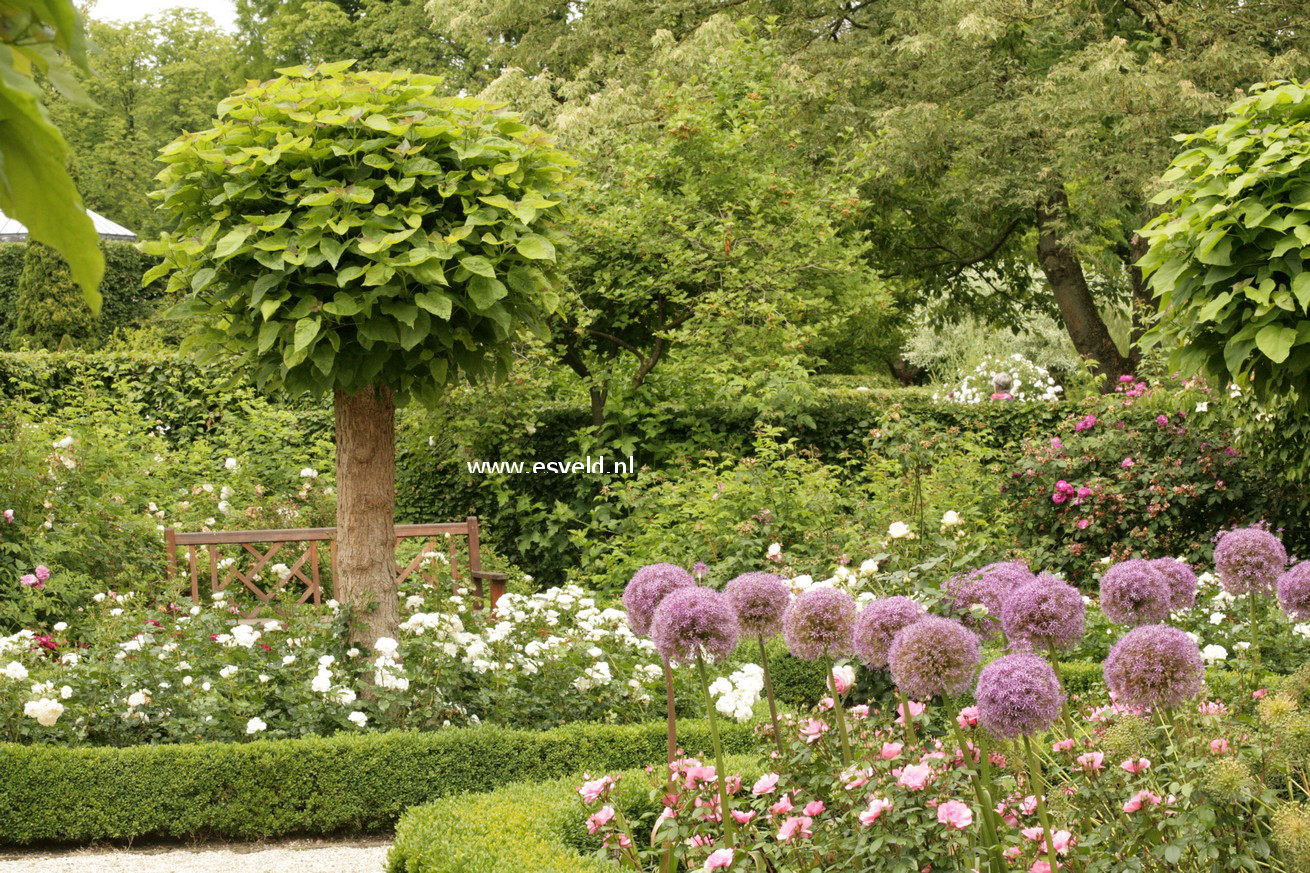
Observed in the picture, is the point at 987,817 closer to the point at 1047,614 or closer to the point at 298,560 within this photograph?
the point at 1047,614

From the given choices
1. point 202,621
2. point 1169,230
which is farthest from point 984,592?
point 202,621

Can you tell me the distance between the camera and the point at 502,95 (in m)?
13.7

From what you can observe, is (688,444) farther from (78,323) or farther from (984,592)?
(78,323)

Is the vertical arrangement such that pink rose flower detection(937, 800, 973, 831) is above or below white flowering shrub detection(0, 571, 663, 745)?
above

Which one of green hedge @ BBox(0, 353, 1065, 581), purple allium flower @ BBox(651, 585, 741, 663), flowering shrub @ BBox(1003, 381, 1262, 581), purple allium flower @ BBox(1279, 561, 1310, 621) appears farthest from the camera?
green hedge @ BBox(0, 353, 1065, 581)

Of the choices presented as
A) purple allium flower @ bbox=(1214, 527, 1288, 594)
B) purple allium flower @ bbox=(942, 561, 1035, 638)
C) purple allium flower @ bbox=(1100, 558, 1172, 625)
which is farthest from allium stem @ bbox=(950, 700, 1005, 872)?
purple allium flower @ bbox=(1214, 527, 1288, 594)

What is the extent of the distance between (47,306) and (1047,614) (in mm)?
15127

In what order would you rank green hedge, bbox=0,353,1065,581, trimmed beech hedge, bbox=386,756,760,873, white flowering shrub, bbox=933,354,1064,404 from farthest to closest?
white flowering shrub, bbox=933,354,1064,404
green hedge, bbox=0,353,1065,581
trimmed beech hedge, bbox=386,756,760,873

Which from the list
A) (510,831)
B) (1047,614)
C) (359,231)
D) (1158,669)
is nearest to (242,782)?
(510,831)

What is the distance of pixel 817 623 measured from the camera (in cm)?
255

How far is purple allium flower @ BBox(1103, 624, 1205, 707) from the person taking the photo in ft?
7.13

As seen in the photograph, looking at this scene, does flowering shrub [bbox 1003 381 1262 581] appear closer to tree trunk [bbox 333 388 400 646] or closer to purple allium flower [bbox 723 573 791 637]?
tree trunk [bbox 333 388 400 646]

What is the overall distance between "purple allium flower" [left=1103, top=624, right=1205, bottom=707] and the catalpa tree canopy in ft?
8.98

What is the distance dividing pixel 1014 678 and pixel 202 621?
13.3 feet
